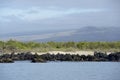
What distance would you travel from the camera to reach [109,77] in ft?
136

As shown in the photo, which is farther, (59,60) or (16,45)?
(16,45)

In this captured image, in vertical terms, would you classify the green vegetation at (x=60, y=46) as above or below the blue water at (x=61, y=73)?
above

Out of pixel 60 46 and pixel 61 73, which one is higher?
pixel 60 46

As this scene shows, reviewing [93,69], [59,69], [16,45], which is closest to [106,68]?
[93,69]

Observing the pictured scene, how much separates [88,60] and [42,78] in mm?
21422

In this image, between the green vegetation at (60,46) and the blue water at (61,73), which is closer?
the blue water at (61,73)

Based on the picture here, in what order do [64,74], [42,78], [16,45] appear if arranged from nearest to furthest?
1. [42,78]
2. [64,74]
3. [16,45]

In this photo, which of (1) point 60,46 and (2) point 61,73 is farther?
(1) point 60,46

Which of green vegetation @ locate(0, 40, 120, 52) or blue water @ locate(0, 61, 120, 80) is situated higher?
green vegetation @ locate(0, 40, 120, 52)

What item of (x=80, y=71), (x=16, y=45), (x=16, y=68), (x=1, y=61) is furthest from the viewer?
(x=16, y=45)

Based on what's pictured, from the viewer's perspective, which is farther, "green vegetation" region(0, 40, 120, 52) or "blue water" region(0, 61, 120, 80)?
"green vegetation" region(0, 40, 120, 52)

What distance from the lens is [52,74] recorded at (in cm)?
4462

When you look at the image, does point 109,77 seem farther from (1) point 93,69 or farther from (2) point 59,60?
(2) point 59,60

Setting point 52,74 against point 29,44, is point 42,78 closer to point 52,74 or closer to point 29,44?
point 52,74
